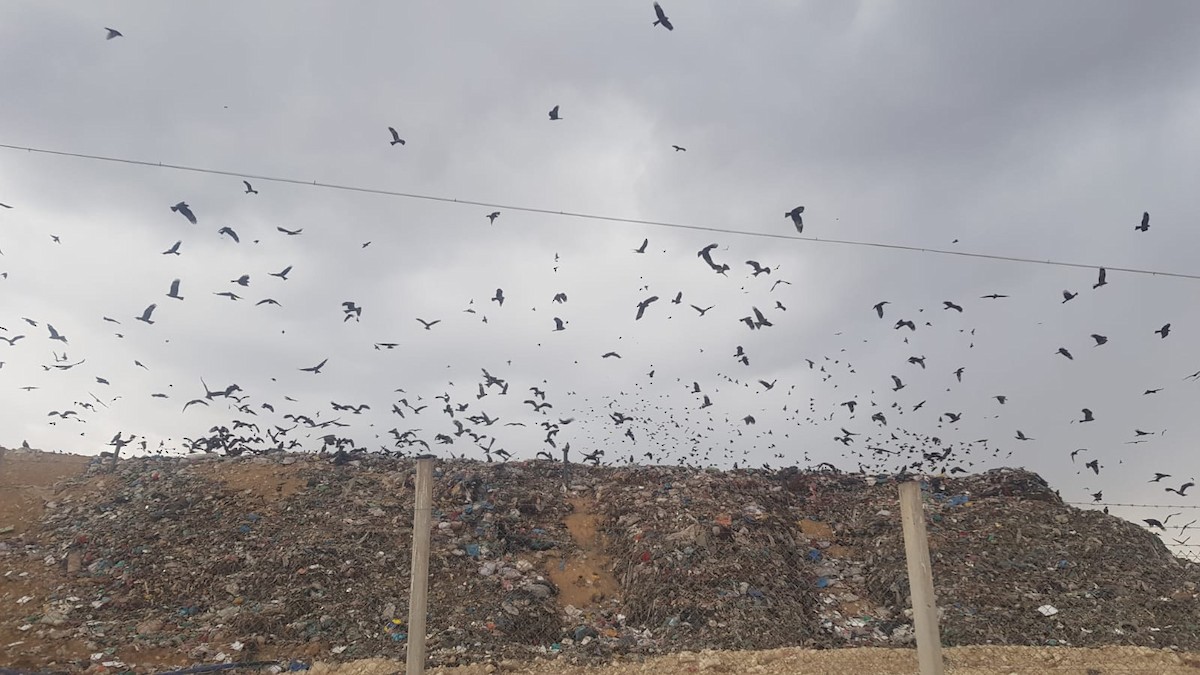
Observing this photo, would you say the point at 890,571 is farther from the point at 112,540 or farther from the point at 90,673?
the point at 112,540

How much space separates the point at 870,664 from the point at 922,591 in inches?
137

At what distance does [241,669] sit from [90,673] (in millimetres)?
1436

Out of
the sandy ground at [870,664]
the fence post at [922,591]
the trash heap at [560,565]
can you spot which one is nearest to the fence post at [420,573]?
the sandy ground at [870,664]

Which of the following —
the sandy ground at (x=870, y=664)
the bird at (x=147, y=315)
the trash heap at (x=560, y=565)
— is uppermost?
the bird at (x=147, y=315)

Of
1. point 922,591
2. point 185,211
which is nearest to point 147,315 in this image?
point 185,211

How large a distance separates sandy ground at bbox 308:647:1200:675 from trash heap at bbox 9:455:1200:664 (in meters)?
0.38

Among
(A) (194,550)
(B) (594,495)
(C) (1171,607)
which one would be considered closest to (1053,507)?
(C) (1171,607)

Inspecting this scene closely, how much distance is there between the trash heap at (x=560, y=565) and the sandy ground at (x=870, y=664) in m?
0.38

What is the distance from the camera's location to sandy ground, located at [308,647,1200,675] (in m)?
7.93

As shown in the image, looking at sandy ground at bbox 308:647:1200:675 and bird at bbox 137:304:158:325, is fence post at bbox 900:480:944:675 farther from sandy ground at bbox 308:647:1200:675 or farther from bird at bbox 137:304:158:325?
bird at bbox 137:304:158:325

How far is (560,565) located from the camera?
35.4ft

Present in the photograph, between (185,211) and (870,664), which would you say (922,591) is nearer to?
(870,664)

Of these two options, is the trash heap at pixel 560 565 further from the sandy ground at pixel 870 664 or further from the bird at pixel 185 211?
the bird at pixel 185 211

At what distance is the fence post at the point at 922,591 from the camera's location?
17.6 feet
